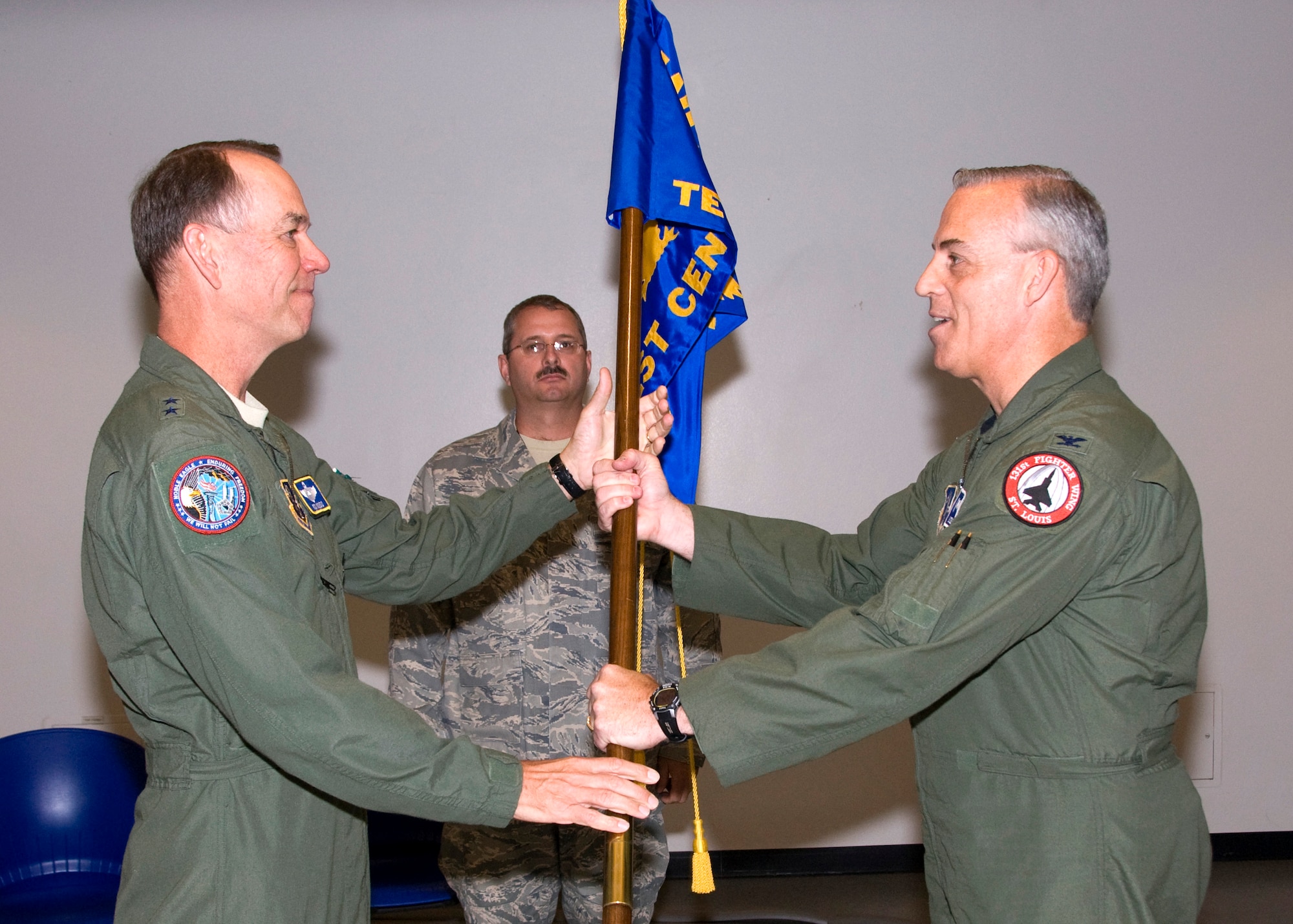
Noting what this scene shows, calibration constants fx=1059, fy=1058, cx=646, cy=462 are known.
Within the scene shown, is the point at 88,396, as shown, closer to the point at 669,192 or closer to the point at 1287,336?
the point at 669,192

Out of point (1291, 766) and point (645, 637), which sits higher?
point (645, 637)

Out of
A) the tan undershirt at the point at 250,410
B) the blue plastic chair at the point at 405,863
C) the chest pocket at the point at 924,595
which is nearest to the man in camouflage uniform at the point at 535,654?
the blue plastic chair at the point at 405,863

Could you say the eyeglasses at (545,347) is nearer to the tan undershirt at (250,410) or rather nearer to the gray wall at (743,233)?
the gray wall at (743,233)

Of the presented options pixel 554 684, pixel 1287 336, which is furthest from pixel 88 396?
pixel 1287 336

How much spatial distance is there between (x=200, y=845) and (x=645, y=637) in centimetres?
179

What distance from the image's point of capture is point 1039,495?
166 cm

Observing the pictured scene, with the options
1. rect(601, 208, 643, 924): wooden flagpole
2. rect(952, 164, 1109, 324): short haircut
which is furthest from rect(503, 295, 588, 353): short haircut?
rect(952, 164, 1109, 324): short haircut

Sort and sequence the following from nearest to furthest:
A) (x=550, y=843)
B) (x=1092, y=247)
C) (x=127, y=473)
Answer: (x=127, y=473)
(x=1092, y=247)
(x=550, y=843)

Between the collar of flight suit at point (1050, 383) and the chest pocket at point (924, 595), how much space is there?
34 cm

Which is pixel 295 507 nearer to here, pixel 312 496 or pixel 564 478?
pixel 312 496

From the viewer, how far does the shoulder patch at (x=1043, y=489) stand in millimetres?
1641

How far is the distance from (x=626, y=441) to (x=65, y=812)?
219 centimetres

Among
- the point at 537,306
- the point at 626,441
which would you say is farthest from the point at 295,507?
the point at 537,306

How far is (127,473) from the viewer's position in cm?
154
